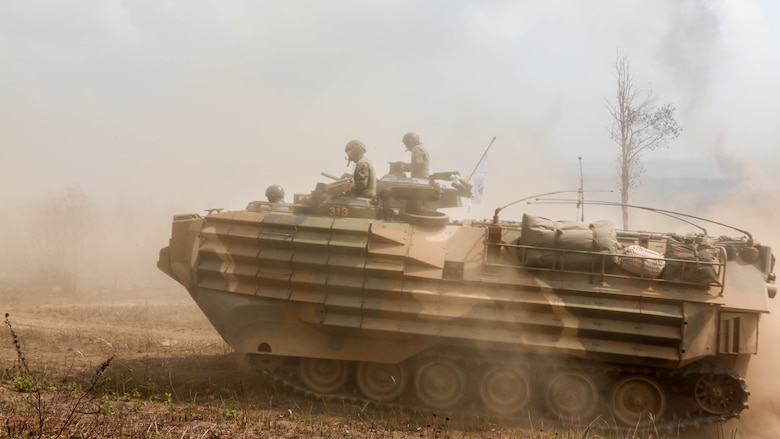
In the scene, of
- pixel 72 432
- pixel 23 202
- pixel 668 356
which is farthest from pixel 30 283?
pixel 668 356

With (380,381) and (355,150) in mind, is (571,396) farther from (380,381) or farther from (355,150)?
(355,150)

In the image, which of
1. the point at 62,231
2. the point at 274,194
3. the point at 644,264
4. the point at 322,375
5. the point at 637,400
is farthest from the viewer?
the point at 62,231

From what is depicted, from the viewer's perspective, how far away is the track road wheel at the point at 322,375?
9.88 m

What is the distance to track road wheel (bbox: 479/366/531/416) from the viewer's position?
9273mm

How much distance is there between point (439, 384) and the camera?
957cm

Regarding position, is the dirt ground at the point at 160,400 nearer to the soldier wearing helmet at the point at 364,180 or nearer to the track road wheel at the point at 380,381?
the track road wheel at the point at 380,381

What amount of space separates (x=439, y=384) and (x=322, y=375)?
68.9 inches

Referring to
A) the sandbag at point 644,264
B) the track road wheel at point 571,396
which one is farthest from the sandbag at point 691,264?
the track road wheel at point 571,396

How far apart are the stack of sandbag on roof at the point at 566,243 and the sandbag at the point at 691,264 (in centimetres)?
72

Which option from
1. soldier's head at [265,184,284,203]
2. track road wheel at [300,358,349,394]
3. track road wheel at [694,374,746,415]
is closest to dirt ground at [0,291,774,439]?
track road wheel at [300,358,349,394]

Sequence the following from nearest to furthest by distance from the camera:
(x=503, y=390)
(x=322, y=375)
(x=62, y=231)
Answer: (x=503, y=390), (x=322, y=375), (x=62, y=231)

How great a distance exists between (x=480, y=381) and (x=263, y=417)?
306 cm

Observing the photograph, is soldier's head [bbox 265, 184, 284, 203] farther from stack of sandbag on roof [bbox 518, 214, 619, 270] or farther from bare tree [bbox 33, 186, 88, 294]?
bare tree [bbox 33, 186, 88, 294]

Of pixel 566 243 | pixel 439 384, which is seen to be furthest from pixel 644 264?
pixel 439 384
